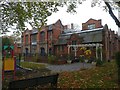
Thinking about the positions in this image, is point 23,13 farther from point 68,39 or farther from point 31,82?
point 68,39

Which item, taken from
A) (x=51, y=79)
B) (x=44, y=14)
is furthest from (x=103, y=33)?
(x=51, y=79)

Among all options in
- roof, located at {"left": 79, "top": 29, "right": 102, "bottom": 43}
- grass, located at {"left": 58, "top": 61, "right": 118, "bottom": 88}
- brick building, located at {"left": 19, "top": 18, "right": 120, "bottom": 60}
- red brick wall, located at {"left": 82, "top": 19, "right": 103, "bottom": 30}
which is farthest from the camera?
red brick wall, located at {"left": 82, "top": 19, "right": 103, "bottom": 30}

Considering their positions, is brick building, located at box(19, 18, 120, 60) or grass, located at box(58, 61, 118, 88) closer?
grass, located at box(58, 61, 118, 88)

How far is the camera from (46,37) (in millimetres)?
42656

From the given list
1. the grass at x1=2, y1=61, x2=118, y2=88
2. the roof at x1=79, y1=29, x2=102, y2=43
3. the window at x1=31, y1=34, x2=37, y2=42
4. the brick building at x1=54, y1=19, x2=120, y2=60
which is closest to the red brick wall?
the brick building at x1=54, y1=19, x2=120, y2=60

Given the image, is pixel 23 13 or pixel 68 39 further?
pixel 68 39

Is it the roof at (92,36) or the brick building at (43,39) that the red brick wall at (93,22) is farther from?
the roof at (92,36)

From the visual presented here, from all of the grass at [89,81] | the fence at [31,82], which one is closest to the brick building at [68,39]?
the grass at [89,81]

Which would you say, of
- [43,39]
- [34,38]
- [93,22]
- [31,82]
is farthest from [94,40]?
[31,82]

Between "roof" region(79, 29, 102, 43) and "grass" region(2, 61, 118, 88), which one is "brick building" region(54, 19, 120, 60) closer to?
"roof" region(79, 29, 102, 43)

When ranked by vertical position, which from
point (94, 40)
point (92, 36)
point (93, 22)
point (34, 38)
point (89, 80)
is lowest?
point (89, 80)

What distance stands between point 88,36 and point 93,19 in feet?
32.4

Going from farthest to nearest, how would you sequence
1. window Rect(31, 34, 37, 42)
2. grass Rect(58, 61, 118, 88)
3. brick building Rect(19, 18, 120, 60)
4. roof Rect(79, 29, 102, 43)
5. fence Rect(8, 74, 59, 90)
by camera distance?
window Rect(31, 34, 37, 42)
brick building Rect(19, 18, 120, 60)
roof Rect(79, 29, 102, 43)
grass Rect(58, 61, 118, 88)
fence Rect(8, 74, 59, 90)

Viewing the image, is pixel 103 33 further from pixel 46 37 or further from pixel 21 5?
pixel 21 5
